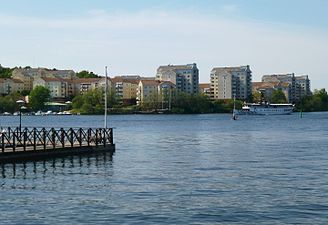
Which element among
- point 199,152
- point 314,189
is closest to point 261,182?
point 314,189

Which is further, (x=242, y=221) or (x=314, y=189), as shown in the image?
(x=314, y=189)

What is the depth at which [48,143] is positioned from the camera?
54.6 meters

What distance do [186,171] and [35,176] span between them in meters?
9.98

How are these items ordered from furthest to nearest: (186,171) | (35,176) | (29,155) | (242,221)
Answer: (29,155) < (186,171) < (35,176) < (242,221)

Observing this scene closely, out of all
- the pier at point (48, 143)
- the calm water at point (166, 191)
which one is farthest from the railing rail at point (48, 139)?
the calm water at point (166, 191)

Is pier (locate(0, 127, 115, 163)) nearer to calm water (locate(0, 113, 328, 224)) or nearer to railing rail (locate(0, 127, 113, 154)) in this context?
railing rail (locate(0, 127, 113, 154))

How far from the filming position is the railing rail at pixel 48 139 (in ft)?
160

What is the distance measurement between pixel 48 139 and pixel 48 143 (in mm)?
1119

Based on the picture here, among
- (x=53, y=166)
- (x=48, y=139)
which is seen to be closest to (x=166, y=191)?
(x=53, y=166)

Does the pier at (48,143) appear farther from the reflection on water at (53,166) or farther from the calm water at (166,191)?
the calm water at (166,191)

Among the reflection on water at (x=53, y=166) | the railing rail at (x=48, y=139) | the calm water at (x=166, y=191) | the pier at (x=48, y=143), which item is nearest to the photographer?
the calm water at (x=166, y=191)

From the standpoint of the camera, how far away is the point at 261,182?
118 ft

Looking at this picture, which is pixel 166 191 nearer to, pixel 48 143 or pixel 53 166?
pixel 53 166

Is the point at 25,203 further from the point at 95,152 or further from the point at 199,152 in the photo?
the point at 199,152
